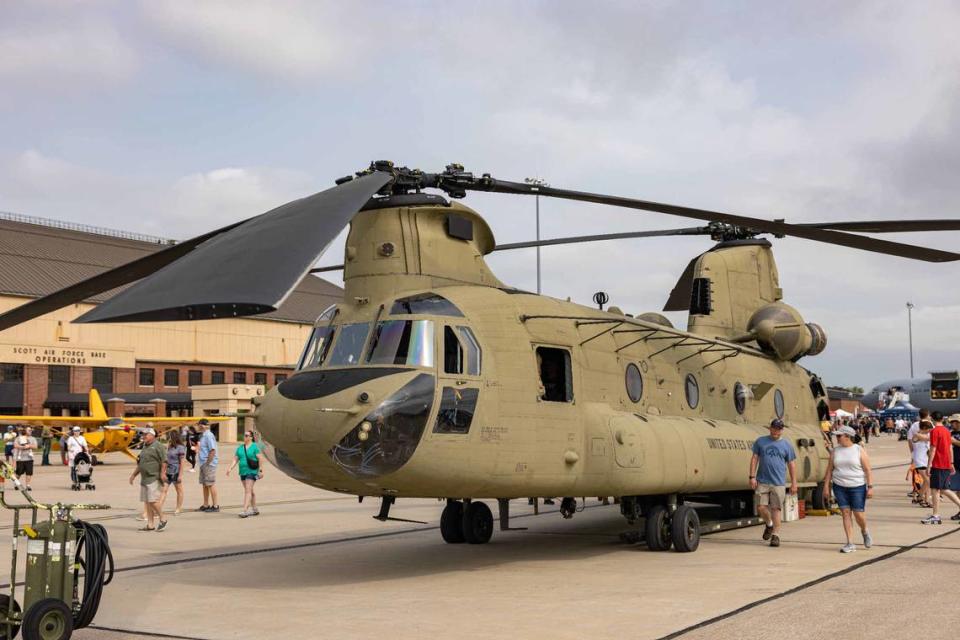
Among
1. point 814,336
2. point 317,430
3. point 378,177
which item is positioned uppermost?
point 378,177

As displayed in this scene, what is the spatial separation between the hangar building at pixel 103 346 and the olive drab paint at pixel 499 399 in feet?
172

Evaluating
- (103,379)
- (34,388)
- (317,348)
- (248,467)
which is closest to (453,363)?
(317,348)

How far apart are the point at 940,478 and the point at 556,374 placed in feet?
25.8

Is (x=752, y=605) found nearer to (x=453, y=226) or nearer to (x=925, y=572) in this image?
(x=925, y=572)

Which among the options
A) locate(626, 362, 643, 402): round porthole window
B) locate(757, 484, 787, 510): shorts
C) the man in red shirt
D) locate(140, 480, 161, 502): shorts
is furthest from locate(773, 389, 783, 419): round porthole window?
locate(140, 480, 161, 502): shorts

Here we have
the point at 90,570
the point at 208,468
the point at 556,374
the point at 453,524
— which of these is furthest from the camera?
the point at 208,468

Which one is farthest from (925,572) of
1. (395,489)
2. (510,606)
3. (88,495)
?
(88,495)

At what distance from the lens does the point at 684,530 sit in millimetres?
12516

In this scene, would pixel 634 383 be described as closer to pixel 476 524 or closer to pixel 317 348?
pixel 476 524

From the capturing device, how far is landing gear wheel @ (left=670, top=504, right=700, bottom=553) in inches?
492

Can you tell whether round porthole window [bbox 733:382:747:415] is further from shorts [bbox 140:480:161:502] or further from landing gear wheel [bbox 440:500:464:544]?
shorts [bbox 140:480:161:502]

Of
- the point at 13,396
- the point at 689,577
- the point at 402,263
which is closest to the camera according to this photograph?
the point at 689,577

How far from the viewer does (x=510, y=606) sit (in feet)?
29.0

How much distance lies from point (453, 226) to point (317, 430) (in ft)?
11.3
